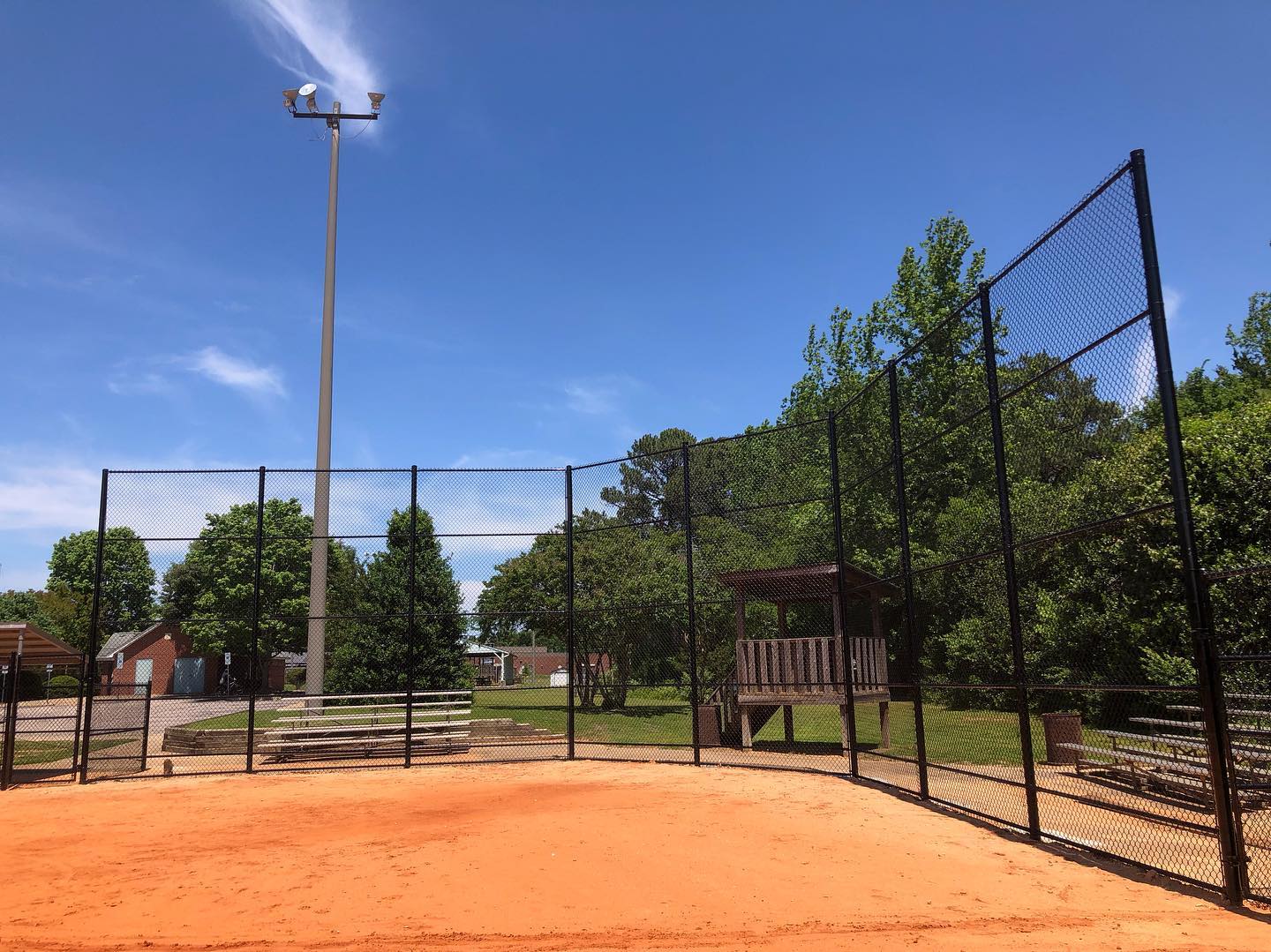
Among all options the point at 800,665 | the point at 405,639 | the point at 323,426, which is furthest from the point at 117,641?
the point at 800,665

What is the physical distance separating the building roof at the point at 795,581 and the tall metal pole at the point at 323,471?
7261mm

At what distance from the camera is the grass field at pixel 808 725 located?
15359mm

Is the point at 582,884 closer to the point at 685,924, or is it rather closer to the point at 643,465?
the point at 685,924

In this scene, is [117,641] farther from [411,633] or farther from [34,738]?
[411,633]

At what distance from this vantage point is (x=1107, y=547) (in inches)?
589

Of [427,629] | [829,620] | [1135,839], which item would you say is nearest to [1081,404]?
[1135,839]

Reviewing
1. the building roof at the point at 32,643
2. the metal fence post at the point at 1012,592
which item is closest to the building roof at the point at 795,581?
the metal fence post at the point at 1012,592

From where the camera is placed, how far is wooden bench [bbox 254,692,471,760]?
15781mm

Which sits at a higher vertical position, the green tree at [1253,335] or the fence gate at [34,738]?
the green tree at [1253,335]

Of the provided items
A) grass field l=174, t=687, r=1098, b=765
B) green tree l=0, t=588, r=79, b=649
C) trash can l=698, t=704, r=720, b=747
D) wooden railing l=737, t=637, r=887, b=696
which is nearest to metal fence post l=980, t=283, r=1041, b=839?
grass field l=174, t=687, r=1098, b=765

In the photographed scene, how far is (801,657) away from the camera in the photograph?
15.1 metres

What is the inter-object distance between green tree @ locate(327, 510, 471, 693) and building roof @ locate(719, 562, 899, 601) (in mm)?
8289

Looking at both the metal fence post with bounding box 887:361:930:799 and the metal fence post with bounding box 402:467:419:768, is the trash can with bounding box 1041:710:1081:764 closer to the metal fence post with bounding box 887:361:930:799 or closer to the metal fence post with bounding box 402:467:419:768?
the metal fence post with bounding box 887:361:930:799

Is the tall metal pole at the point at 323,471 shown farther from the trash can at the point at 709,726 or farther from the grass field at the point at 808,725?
the trash can at the point at 709,726
